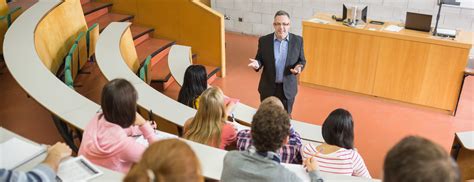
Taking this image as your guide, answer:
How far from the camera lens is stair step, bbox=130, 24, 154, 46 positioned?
6539mm

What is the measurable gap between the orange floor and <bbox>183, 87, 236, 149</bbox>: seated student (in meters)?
2.12

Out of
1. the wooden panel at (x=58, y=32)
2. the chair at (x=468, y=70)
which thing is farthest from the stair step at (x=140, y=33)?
the chair at (x=468, y=70)

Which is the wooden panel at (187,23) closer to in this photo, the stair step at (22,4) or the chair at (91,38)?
the stair step at (22,4)

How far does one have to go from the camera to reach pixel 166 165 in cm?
A: 131

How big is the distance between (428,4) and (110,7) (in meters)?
5.11

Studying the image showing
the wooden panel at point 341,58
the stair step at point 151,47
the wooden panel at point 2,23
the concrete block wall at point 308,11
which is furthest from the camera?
the concrete block wall at point 308,11

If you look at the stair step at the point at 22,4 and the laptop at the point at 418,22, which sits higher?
the stair step at the point at 22,4

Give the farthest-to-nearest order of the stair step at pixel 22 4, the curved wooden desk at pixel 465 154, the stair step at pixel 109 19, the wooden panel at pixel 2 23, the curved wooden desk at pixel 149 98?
the stair step at pixel 109 19
the stair step at pixel 22 4
the wooden panel at pixel 2 23
the curved wooden desk at pixel 465 154
the curved wooden desk at pixel 149 98

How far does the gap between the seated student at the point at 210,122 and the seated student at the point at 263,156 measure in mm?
831

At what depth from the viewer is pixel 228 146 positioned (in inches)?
116

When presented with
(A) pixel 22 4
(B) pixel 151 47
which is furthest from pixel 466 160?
(A) pixel 22 4

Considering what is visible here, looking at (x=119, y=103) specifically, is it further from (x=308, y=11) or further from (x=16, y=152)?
(x=308, y=11)

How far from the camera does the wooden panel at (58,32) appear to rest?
4754 millimetres

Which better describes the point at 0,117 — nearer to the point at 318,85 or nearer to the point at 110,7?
the point at 110,7
